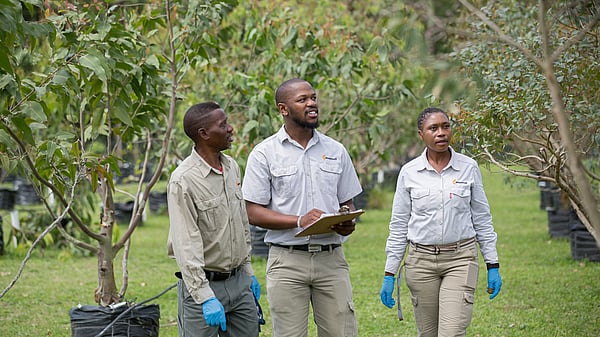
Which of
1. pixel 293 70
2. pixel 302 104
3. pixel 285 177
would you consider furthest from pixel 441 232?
pixel 293 70

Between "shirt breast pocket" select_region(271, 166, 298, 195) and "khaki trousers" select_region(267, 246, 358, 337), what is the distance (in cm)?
34

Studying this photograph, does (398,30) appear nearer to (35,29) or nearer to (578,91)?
(35,29)

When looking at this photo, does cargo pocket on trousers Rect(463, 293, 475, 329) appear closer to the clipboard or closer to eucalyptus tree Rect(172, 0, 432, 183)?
the clipboard

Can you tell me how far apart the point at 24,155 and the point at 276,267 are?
5.66ft

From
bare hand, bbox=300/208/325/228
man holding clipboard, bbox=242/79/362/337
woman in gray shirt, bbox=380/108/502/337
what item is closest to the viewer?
bare hand, bbox=300/208/325/228

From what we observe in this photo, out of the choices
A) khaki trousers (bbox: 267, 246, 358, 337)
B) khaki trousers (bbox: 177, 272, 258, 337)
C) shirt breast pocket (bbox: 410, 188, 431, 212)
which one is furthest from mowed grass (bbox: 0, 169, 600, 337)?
khaki trousers (bbox: 177, 272, 258, 337)

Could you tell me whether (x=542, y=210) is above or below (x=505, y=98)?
below

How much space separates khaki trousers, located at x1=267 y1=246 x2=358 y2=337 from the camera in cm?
493

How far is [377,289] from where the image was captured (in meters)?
9.95

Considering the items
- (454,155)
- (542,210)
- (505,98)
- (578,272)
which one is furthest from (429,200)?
(542,210)

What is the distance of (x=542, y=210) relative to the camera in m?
19.1

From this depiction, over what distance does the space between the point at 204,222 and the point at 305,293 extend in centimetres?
78

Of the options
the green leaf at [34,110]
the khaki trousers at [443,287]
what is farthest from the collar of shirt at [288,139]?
the green leaf at [34,110]

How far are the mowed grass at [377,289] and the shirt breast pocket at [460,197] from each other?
8.91 feet
